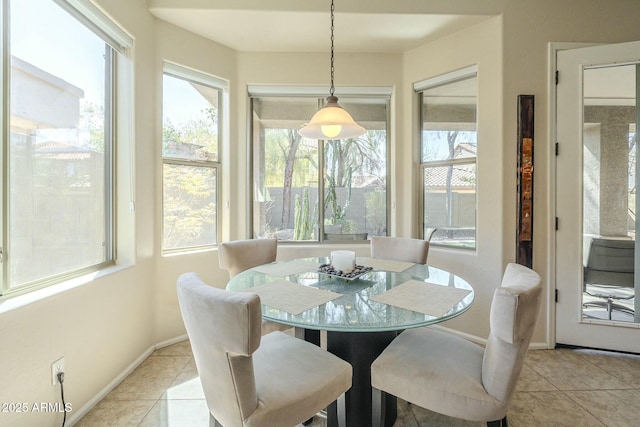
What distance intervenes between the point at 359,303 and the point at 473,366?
536mm

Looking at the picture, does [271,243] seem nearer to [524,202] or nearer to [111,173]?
[111,173]

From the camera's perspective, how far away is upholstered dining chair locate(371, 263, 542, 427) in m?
1.00

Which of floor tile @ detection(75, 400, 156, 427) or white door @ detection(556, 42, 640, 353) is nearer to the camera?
floor tile @ detection(75, 400, 156, 427)

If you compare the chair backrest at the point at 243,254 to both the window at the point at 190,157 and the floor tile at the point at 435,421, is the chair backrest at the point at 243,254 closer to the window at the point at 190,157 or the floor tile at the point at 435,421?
the window at the point at 190,157

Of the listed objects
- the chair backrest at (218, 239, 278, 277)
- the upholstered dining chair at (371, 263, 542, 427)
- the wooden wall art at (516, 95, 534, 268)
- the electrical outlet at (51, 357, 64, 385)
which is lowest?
the electrical outlet at (51, 357, 64, 385)

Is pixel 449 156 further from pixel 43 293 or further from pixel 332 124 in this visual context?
pixel 43 293

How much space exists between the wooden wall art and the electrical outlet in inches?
121

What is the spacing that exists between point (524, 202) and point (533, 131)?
575 mm

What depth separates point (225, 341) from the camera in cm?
92

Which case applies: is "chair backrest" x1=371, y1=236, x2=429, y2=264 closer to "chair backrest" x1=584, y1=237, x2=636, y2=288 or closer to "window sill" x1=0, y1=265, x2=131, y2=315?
"chair backrest" x1=584, y1=237, x2=636, y2=288

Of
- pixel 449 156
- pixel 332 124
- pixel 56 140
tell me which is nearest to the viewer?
pixel 56 140

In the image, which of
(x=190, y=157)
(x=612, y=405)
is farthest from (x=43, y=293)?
(x=612, y=405)

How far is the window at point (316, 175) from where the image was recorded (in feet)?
9.98

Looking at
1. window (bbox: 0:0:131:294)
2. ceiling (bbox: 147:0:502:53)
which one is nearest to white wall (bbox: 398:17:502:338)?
ceiling (bbox: 147:0:502:53)
